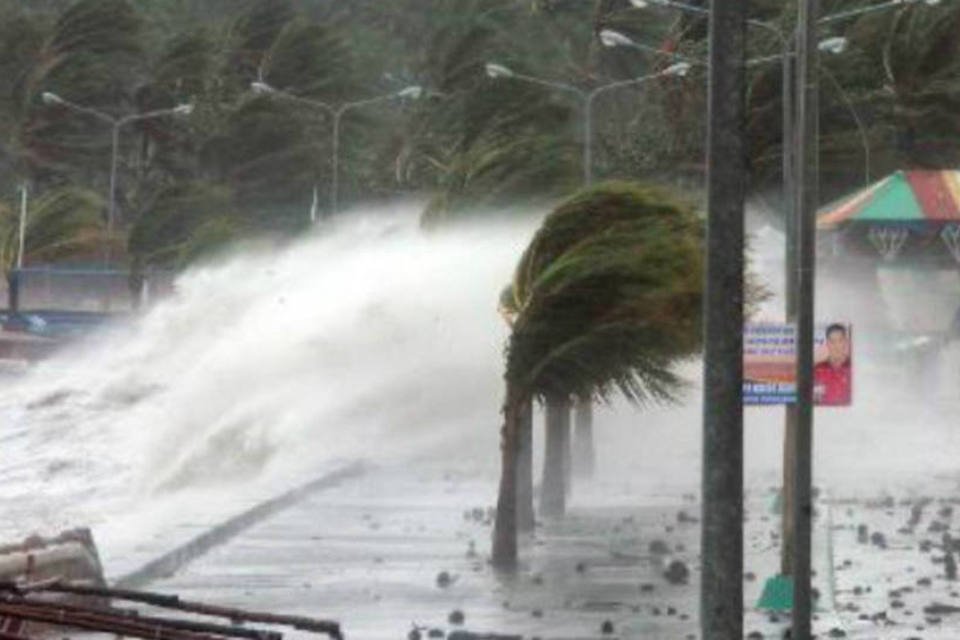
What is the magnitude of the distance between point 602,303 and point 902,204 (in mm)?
40815

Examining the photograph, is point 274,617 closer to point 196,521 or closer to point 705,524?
point 705,524

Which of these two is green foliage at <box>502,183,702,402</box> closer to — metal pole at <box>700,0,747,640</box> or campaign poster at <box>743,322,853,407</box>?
campaign poster at <box>743,322,853,407</box>

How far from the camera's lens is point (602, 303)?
A: 24766 mm

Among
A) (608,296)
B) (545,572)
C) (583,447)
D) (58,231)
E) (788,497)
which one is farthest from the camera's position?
(58,231)

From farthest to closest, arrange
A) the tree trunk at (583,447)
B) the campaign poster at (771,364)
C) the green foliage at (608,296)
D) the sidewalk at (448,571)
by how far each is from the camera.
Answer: the tree trunk at (583,447), the green foliage at (608,296), the sidewalk at (448,571), the campaign poster at (771,364)

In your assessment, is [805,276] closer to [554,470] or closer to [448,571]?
[448,571]

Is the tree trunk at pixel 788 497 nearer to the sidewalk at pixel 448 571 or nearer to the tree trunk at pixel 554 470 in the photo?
the sidewalk at pixel 448 571

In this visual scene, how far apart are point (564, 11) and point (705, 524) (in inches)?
5375

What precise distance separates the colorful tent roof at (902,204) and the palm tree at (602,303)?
38.3 metres

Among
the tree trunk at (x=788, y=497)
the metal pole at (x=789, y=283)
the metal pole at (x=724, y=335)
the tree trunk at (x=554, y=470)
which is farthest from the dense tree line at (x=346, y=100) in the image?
the metal pole at (x=724, y=335)

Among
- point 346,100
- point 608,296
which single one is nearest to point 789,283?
point 608,296

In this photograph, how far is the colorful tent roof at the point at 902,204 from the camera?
63.5 meters

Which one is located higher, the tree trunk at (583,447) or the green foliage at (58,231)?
the green foliage at (58,231)

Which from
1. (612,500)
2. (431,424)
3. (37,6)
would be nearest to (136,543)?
(612,500)
